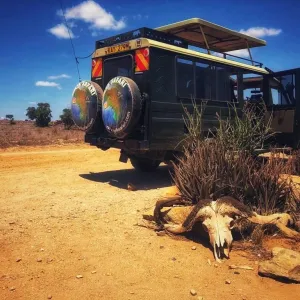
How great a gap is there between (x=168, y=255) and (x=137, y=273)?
493 mm

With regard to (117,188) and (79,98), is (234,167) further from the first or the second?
(79,98)

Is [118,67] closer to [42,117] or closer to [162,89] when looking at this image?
[162,89]

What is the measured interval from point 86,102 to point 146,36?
1.79 m

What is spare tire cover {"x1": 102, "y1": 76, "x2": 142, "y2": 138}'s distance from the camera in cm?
625

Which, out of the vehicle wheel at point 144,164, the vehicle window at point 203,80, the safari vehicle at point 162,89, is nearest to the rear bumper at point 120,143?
the safari vehicle at point 162,89

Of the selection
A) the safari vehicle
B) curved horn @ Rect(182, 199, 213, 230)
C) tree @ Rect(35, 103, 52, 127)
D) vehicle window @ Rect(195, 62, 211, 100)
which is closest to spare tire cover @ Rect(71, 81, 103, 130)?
the safari vehicle

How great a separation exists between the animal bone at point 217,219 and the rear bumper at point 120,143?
6.89 ft

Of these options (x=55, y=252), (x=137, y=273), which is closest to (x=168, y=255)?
(x=137, y=273)

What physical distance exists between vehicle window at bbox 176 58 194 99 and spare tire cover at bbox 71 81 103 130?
1588 millimetres

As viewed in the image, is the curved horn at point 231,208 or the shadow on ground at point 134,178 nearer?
the curved horn at point 231,208

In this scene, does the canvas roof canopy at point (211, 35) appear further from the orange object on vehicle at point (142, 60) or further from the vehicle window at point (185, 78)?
the orange object on vehicle at point (142, 60)

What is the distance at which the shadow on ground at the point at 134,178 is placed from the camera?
7.11 meters

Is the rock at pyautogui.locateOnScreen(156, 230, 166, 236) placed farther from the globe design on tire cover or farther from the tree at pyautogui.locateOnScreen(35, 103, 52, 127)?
the tree at pyautogui.locateOnScreen(35, 103, 52, 127)

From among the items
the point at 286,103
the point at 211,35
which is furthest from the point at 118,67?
the point at 286,103
